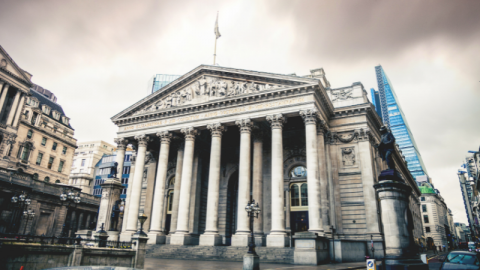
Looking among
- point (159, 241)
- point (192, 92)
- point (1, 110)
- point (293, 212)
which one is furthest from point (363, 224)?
Result: point (1, 110)

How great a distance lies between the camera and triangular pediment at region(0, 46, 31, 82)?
49500mm

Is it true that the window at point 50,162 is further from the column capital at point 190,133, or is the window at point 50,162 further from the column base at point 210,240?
the column base at point 210,240

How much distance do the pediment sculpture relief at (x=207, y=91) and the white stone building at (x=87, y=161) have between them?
5893 centimetres

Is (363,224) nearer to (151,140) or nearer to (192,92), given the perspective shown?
(192,92)

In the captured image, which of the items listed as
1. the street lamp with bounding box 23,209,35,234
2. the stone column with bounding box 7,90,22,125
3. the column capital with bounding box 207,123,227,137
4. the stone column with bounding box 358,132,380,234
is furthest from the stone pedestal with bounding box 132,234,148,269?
the stone column with bounding box 7,90,22,125

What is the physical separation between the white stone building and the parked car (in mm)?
88111

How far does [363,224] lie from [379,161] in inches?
362

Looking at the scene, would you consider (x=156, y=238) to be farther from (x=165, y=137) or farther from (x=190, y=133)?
(x=190, y=133)

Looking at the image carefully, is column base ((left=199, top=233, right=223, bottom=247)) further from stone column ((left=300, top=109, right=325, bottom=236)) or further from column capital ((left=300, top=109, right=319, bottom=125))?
column capital ((left=300, top=109, right=319, bottom=125))

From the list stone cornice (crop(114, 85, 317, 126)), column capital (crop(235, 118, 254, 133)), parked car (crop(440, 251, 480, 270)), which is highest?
stone cornice (crop(114, 85, 317, 126))

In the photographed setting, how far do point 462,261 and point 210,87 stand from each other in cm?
2707

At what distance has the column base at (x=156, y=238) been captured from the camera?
31.6m

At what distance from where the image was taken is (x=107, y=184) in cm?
A: 3038

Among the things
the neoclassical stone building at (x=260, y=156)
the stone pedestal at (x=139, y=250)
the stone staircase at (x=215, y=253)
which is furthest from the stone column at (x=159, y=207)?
the stone pedestal at (x=139, y=250)
